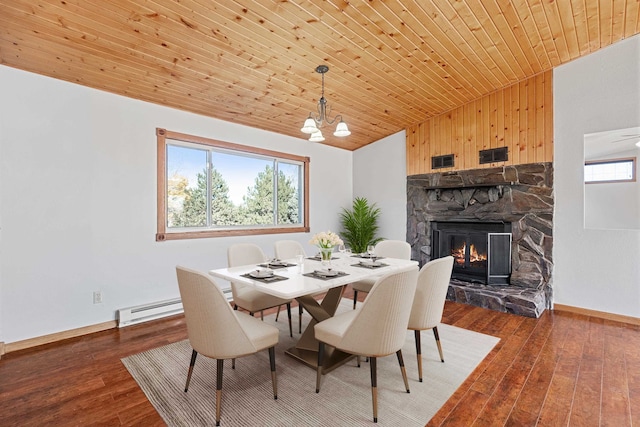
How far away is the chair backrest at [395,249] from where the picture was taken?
3520mm

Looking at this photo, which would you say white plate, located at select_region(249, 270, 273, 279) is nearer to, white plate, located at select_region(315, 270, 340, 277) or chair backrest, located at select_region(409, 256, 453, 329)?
white plate, located at select_region(315, 270, 340, 277)

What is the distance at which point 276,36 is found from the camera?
2.72 metres

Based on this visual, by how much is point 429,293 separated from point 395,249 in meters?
1.36

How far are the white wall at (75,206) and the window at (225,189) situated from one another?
0.61 feet

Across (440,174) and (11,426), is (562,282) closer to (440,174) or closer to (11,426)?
(440,174)

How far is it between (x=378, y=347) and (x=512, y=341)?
6.22 ft

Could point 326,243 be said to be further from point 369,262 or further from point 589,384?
point 589,384

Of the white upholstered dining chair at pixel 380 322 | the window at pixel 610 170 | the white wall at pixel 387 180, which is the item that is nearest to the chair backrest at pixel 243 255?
the white upholstered dining chair at pixel 380 322

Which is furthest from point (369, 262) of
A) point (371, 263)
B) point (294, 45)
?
point (294, 45)

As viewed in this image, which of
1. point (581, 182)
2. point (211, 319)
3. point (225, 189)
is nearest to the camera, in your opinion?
point (211, 319)

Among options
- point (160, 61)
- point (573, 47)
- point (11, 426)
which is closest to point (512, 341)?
point (573, 47)

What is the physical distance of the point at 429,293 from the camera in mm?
2246

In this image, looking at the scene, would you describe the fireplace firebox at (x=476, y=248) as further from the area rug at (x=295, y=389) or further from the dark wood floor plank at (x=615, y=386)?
the area rug at (x=295, y=389)

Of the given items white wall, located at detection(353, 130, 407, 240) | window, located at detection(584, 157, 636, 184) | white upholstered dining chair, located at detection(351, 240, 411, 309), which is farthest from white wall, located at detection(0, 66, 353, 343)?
window, located at detection(584, 157, 636, 184)
